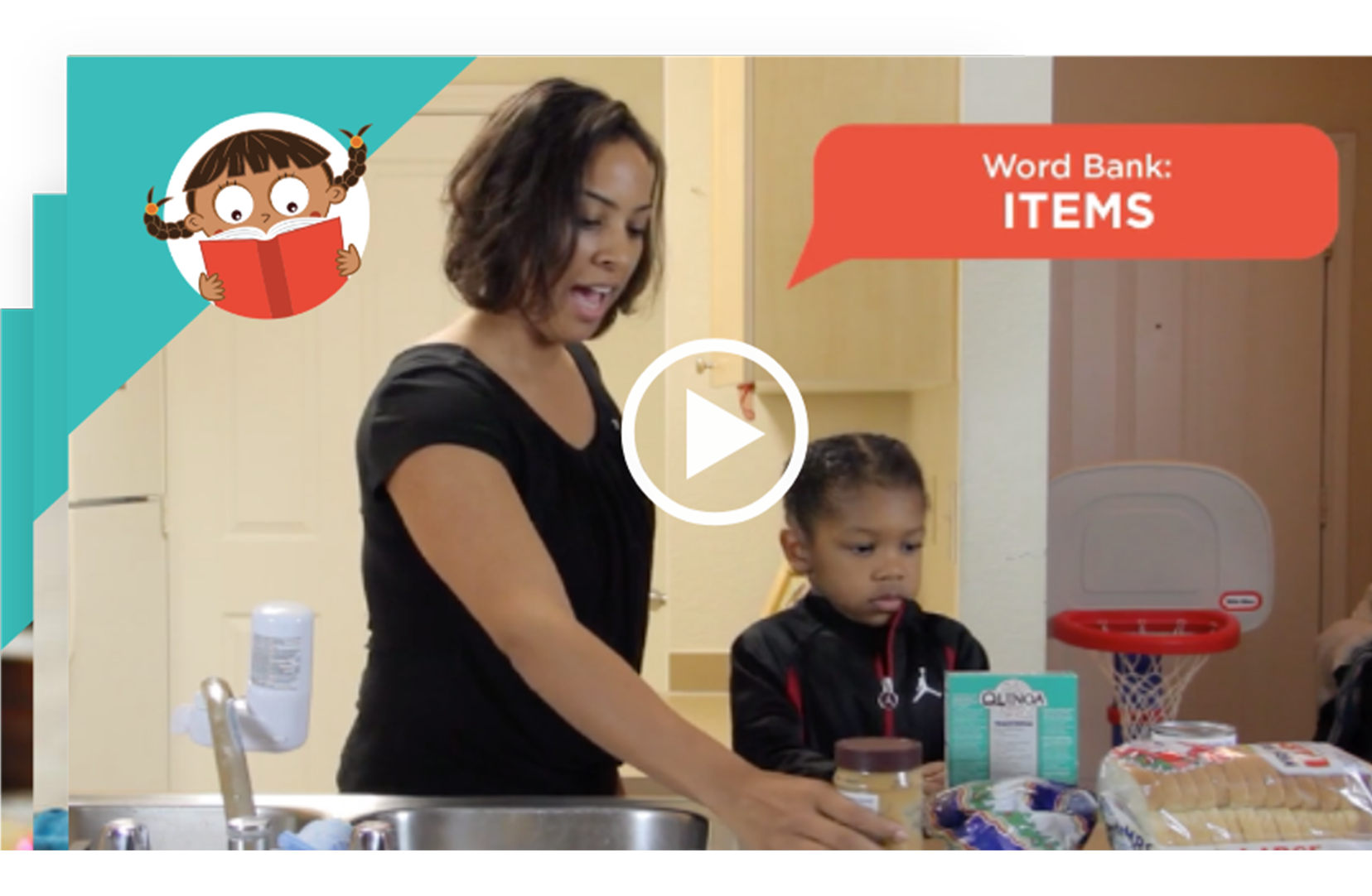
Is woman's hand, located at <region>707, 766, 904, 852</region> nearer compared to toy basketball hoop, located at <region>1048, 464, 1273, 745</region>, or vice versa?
woman's hand, located at <region>707, 766, 904, 852</region>

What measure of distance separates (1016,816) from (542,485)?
0.47 meters

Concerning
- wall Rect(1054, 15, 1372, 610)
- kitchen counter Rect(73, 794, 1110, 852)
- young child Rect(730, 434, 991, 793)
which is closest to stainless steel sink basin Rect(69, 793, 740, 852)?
kitchen counter Rect(73, 794, 1110, 852)

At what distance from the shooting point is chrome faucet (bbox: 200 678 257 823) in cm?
117

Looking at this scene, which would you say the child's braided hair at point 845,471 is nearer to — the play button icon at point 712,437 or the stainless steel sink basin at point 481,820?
the play button icon at point 712,437

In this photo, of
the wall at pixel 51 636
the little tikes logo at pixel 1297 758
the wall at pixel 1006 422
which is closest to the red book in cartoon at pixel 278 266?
the wall at pixel 51 636

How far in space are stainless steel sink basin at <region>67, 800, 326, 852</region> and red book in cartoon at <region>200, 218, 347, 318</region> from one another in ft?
1.42

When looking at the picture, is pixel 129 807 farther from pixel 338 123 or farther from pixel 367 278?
pixel 338 123

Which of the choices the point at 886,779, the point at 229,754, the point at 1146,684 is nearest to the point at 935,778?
the point at 886,779

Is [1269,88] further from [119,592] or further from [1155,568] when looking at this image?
[119,592]

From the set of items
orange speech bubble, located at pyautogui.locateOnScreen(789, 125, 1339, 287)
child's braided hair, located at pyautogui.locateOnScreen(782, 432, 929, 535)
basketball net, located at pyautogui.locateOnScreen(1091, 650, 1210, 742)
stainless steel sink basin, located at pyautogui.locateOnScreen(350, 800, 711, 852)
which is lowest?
stainless steel sink basin, located at pyautogui.locateOnScreen(350, 800, 711, 852)

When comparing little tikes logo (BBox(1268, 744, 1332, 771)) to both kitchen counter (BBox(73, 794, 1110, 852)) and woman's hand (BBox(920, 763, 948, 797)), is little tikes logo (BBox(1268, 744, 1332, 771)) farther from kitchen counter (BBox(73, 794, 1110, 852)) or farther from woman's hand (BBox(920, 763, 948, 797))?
woman's hand (BBox(920, 763, 948, 797))

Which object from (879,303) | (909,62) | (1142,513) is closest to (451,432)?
(879,303)

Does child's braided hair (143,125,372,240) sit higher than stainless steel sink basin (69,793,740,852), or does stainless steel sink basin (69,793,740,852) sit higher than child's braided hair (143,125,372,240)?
child's braided hair (143,125,372,240)

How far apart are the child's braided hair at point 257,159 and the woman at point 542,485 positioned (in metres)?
0.10
